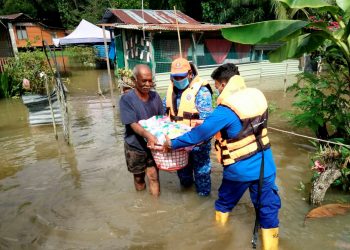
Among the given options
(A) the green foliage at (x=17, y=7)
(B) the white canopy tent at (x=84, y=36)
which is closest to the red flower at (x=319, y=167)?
(B) the white canopy tent at (x=84, y=36)

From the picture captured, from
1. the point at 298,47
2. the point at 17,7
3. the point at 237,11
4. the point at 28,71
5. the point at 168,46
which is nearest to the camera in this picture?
the point at 298,47

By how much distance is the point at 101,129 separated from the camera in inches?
311

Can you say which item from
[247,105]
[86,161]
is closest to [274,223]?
[247,105]

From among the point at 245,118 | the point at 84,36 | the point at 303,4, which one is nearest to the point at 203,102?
the point at 245,118

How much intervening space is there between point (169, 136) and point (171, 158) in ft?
0.81

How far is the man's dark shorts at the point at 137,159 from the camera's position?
12.6 ft

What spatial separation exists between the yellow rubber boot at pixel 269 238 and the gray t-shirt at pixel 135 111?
167cm

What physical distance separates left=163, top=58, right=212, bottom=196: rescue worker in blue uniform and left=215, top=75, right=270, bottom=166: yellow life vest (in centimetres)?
75

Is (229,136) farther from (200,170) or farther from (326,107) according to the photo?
(326,107)

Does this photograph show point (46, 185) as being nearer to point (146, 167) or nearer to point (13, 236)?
point (13, 236)

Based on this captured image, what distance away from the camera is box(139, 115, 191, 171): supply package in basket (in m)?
3.43

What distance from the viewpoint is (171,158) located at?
3.45 metres

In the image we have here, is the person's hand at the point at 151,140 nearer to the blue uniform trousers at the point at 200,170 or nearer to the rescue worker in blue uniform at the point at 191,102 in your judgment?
the rescue worker in blue uniform at the point at 191,102

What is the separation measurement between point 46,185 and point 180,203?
2.18 m
